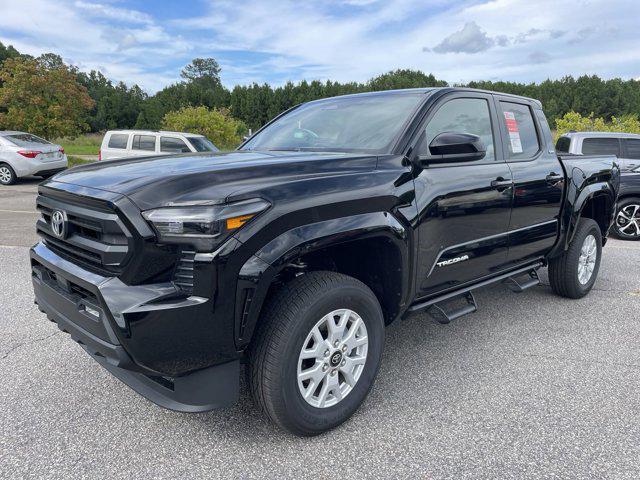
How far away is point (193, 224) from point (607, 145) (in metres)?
8.92

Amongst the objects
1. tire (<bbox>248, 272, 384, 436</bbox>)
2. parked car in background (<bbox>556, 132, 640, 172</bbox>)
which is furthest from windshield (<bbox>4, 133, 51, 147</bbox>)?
tire (<bbox>248, 272, 384, 436</bbox>)

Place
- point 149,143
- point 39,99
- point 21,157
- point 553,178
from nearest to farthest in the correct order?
point 553,178, point 149,143, point 21,157, point 39,99

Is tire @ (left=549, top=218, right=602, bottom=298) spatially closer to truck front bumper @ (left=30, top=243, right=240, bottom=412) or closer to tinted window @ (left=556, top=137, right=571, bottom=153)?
truck front bumper @ (left=30, top=243, right=240, bottom=412)

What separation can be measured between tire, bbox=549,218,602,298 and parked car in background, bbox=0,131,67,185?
14.3 meters

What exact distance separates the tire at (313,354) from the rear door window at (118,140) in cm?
1268

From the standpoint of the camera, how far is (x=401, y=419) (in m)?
2.71

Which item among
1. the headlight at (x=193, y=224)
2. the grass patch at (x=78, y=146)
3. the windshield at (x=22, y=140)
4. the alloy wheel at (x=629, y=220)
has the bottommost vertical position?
the grass patch at (x=78, y=146)

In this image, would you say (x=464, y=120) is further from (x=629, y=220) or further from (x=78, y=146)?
(x=78, y=146)

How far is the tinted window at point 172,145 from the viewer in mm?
12812

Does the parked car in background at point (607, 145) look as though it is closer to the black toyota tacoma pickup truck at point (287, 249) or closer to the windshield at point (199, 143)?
the black toyota tacoma pickup truck at point (287, 249)

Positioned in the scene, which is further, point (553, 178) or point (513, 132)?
point (553, 178)

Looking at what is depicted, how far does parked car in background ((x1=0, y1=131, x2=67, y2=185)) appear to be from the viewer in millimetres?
13867

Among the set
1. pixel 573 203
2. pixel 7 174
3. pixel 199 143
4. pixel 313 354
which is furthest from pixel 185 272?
pixel 7 174

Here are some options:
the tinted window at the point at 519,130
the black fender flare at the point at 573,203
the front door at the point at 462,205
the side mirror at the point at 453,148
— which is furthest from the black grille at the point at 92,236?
the black fender flare at the point at 573,203
